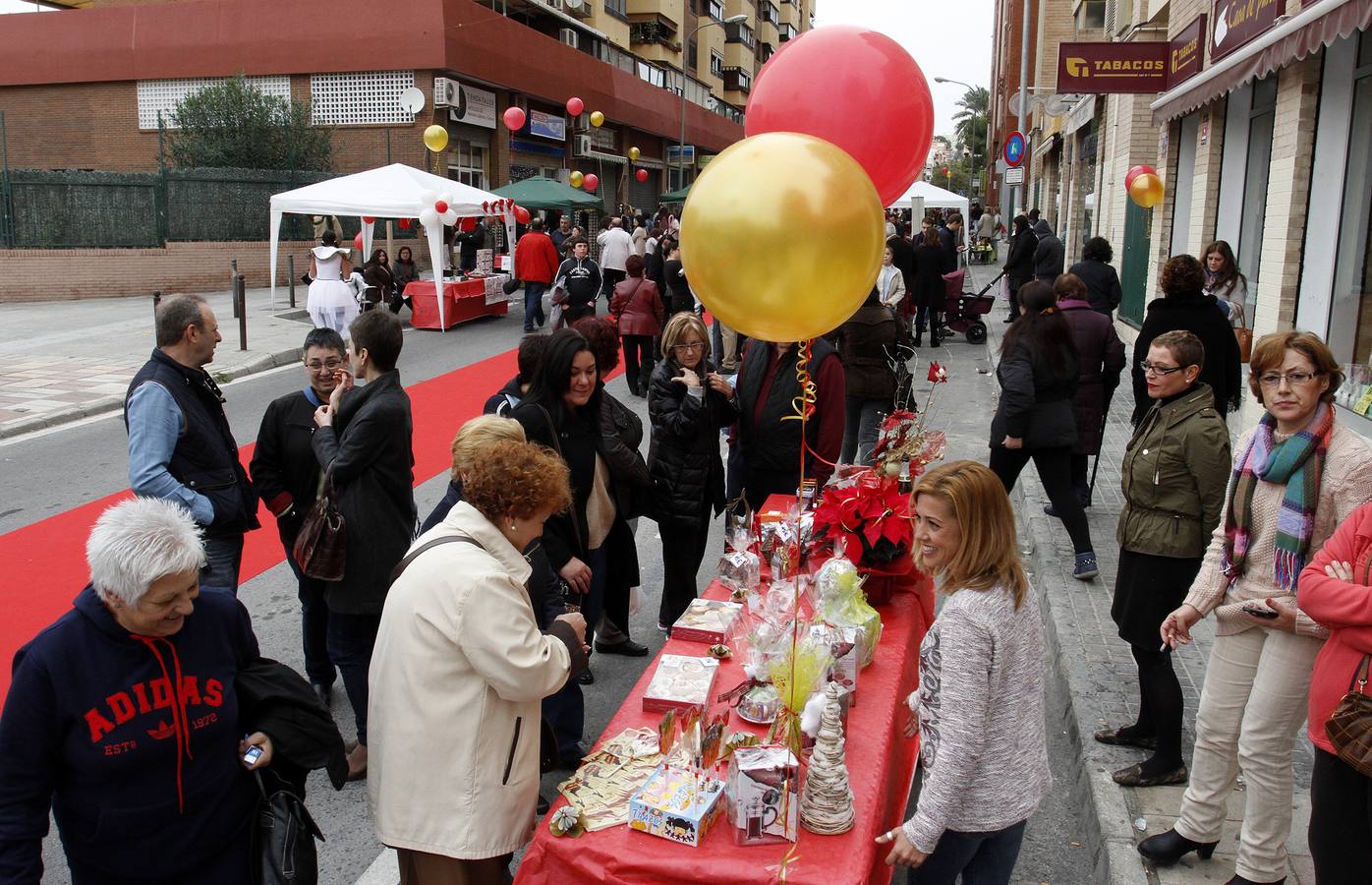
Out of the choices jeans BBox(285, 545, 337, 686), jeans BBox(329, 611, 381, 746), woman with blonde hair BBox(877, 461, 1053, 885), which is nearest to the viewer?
woman with blonde hair BBox(877, 461, 1053, 885)

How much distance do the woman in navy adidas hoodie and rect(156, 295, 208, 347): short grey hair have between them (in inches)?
70.0

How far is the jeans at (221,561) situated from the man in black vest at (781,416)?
8.33ft

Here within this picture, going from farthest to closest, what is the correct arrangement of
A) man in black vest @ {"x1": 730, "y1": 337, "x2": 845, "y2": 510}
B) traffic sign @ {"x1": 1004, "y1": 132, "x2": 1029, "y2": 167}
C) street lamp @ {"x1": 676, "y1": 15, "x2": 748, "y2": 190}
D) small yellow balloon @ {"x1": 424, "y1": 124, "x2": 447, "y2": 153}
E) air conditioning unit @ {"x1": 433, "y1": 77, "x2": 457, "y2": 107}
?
street lamp @ {"x1": 676, "y1": 15, "x2": 748, "y2": 190} < air conditioning unit @ {"x1": 433, "y1": 77, "x2": 457, "y2": 107} < small yellow balloon @ {"x1": 424, "y1": 124, "x2": 447, "y2": 153} < traffic sign @ {"x1": 1004, "y1": 132, "x2": 1029, "y2": 167} < man in black vest @ {"x1": 730, "y1": 337, "x2": 845, "y2": 510}

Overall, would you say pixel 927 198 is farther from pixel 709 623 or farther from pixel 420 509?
pixel 709 623

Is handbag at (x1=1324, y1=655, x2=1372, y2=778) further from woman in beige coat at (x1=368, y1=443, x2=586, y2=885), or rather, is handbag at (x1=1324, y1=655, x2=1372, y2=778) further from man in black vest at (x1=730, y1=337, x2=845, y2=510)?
man in black vest at (x1=730, y1=337, x2=845, y2=510)

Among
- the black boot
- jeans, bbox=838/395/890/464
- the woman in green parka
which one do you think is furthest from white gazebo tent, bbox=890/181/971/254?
the black boot

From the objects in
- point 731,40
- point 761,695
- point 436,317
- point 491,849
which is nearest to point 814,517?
point 761,695

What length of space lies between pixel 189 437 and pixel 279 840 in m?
2.10

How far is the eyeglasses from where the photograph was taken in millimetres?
3256

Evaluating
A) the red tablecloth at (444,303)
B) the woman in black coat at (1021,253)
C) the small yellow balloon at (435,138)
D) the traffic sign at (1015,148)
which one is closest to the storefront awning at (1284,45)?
the woman in black coat at (1021,253)

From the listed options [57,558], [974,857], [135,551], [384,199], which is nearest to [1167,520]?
[974,857]

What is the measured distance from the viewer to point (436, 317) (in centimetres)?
1852

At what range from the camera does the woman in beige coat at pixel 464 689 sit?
8.89ft

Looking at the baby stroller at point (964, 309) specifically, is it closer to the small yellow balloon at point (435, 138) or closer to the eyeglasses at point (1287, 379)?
the small yellow balloon at point (435, 138)
